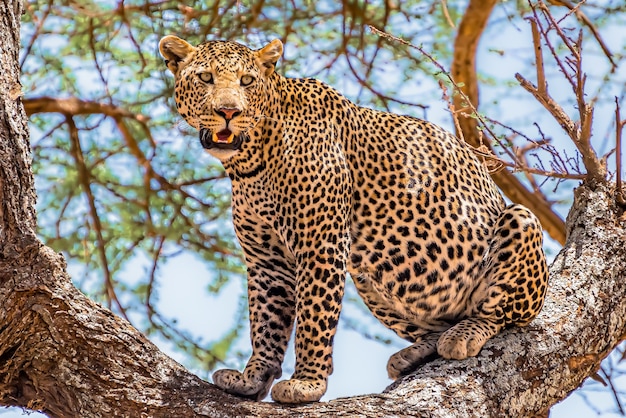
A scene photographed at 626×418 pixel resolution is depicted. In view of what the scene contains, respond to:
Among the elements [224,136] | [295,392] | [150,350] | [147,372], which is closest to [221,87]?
[224,136]

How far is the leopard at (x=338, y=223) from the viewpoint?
21.0 ft

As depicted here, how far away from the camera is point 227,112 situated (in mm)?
6098

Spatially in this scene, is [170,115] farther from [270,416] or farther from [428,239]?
[270,416]

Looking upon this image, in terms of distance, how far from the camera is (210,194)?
1109 cm

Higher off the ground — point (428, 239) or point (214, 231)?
point (214, 231)

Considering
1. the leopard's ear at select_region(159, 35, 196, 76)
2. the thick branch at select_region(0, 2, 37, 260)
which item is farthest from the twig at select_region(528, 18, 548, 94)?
the thick branch at select_region(0, 2, 37, 260)

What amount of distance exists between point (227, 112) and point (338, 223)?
3.34 feet

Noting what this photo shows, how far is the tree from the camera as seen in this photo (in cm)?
552

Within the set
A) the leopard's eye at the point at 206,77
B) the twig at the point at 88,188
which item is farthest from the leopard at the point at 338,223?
the twig at the point at 88,188

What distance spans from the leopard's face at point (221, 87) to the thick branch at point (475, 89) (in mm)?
4132

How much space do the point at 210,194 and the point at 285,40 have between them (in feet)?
6.03

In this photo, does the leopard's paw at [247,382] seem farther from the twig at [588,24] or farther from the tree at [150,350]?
the twig at [588,24]

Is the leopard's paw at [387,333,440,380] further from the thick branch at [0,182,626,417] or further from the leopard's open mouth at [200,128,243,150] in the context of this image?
the leopard's open mouth at [200,128,243,150]

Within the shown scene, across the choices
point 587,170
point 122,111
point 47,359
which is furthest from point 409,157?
point 122,111
